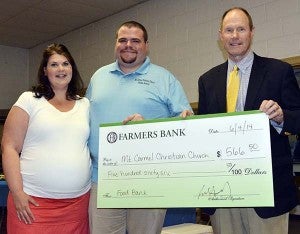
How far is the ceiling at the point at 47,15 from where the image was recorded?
5.29 meters

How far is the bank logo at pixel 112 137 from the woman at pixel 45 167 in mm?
155

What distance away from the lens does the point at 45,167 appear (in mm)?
1886

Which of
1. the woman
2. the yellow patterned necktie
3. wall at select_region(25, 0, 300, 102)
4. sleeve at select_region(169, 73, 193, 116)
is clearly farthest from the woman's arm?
wall at select_region(25, 0, 300, 102)

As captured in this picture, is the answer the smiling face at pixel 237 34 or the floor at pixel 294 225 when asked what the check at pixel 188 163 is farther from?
the floor at pixel 294 225

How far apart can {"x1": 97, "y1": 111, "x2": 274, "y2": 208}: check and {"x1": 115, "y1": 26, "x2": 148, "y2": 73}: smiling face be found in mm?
412

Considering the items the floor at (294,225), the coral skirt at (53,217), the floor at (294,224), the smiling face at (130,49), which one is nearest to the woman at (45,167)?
the coral skirt at (53,217)

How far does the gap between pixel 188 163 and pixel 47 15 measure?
187 inches

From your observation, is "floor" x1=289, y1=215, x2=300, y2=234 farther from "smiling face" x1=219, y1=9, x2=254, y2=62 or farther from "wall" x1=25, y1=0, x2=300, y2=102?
"smiling face" x1=219, y1=9, x2=254, y2=62

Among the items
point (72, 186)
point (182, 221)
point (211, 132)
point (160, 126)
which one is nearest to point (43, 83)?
point (72, 186)

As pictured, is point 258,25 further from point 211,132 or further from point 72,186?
point 72,186

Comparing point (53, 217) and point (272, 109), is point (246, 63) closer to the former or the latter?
point (272, 109)

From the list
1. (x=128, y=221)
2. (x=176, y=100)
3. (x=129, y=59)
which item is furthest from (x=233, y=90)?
(x=128, y=221)
